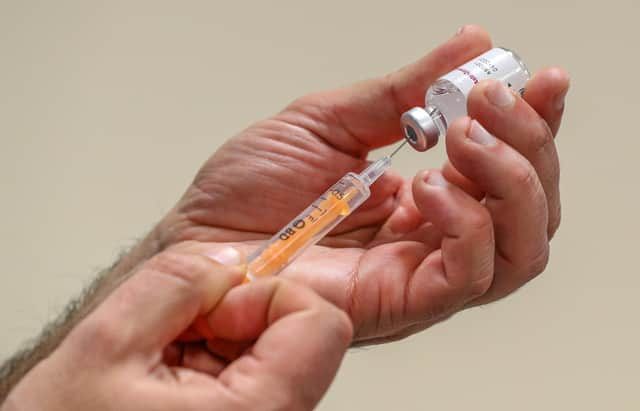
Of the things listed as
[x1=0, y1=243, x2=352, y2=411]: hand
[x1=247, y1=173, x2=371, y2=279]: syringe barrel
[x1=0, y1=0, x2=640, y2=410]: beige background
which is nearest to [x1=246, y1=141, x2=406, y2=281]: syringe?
[x1=247, y1=173, x2=371, y2=279]: syringe barrel

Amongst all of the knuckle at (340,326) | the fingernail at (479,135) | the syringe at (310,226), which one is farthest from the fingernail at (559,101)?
the knuckle at (340,326)

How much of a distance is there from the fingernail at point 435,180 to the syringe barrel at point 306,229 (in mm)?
77

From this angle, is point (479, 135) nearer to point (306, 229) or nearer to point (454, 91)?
point (454, 91)

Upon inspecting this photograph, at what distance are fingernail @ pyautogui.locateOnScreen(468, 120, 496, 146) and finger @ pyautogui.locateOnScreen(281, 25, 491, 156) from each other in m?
0.15

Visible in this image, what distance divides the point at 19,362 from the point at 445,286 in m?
0.65

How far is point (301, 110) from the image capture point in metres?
1.10

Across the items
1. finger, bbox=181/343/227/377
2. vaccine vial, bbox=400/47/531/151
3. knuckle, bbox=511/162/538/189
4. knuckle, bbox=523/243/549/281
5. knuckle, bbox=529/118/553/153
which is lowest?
knuckle, bbox=523/243/549/281

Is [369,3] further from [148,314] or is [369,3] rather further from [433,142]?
[148,314]

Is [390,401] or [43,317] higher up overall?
[43,317]

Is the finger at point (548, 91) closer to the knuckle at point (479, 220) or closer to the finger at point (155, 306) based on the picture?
the knuckle at point (479, 220)

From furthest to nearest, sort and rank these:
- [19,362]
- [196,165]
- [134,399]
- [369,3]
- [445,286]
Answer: [196,165]
[369,3]
[19,362]
[445,286]
[134,399]

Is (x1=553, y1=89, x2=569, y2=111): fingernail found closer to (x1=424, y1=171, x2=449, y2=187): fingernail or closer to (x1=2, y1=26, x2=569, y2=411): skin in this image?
(x1=2, y1=26, x2=569, y2=411): skin

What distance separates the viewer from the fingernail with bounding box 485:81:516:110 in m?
0.82

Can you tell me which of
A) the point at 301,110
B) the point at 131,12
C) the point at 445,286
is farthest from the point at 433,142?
the point at 131,12
